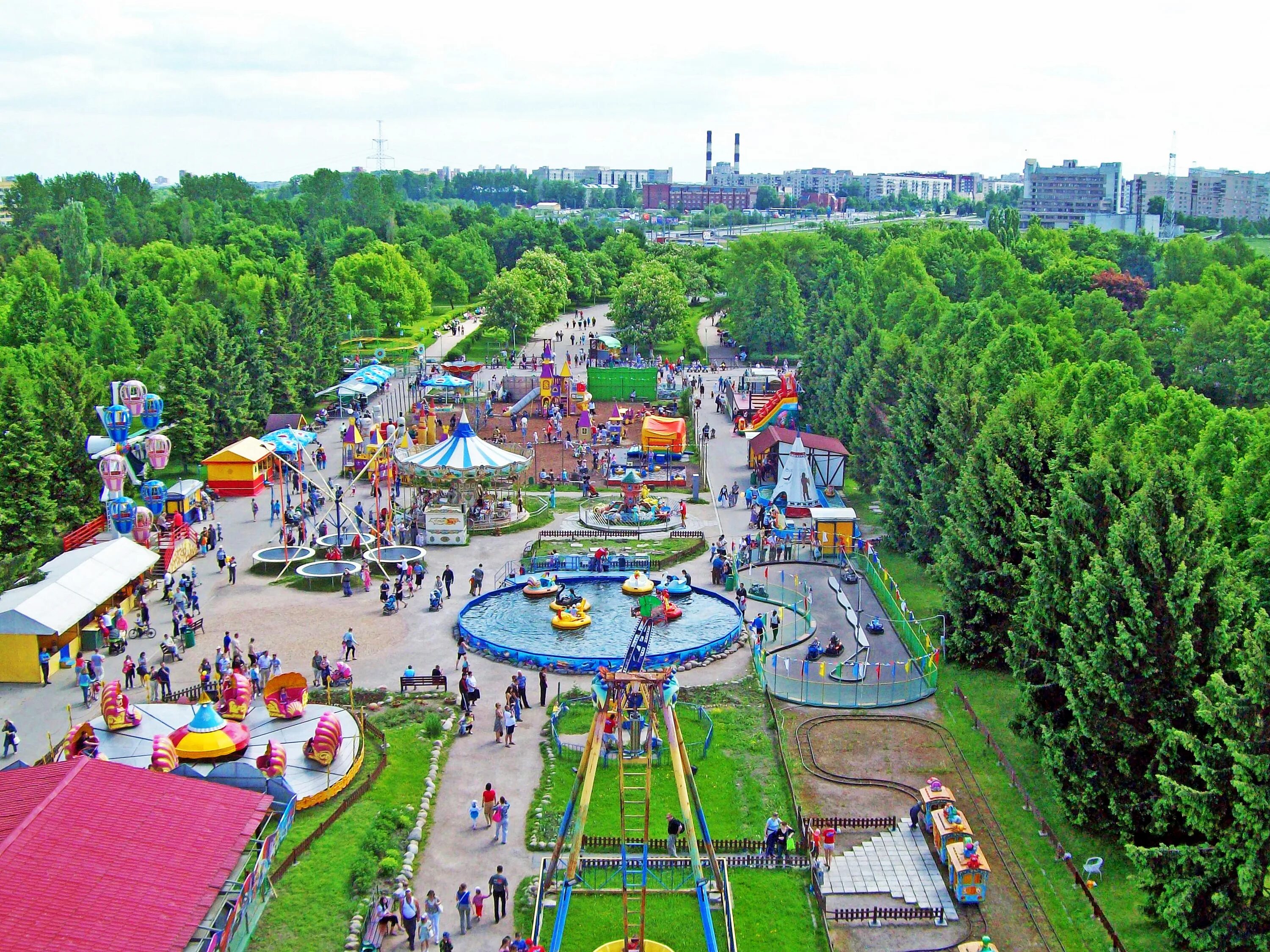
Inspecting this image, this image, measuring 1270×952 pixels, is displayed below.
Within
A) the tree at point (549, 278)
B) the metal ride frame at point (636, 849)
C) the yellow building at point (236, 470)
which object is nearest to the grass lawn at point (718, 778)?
the metal ride frame at point (636, 849)

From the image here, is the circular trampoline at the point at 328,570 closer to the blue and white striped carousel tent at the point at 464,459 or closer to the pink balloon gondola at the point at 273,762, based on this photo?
the blue and white striped carousel tent at the point at 464,459

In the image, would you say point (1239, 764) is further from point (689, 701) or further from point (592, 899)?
point (689, 701)

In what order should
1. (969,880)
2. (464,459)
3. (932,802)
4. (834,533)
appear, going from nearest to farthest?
1. (969,880)
2. (932,802)
3. (834,533)
4. (464,459)

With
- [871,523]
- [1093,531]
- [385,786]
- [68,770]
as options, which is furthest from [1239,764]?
[871,523]

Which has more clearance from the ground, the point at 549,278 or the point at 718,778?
the point at 549,278

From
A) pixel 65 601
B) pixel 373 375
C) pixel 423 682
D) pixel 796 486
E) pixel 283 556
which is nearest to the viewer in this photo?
pixel 423 682

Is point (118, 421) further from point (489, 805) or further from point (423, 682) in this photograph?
point (489, 805)

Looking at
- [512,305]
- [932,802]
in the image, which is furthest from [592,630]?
[512,305]
